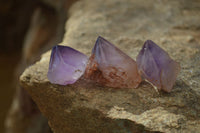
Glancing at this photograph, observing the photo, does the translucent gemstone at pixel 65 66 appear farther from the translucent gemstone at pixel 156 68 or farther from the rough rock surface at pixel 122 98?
the translucent gemstone at pixel 156 68

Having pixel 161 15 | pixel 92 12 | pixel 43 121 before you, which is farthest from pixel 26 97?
pixel 161 15

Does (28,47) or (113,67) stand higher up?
(113,67)

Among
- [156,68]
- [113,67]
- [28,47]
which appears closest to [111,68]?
[113,67]

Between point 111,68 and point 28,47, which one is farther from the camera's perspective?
point 28,47

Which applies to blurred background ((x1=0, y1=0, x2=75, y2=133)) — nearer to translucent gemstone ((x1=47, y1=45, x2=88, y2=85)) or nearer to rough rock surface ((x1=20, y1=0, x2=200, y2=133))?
rough rock surface ((x1=20, y1=0, x2=200, y2=133))

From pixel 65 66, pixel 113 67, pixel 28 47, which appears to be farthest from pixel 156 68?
pixel 28 47

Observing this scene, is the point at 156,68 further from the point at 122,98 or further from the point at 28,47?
the point at 28,47

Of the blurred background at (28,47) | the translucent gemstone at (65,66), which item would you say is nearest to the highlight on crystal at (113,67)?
the translucent gemstone at (65,66)
